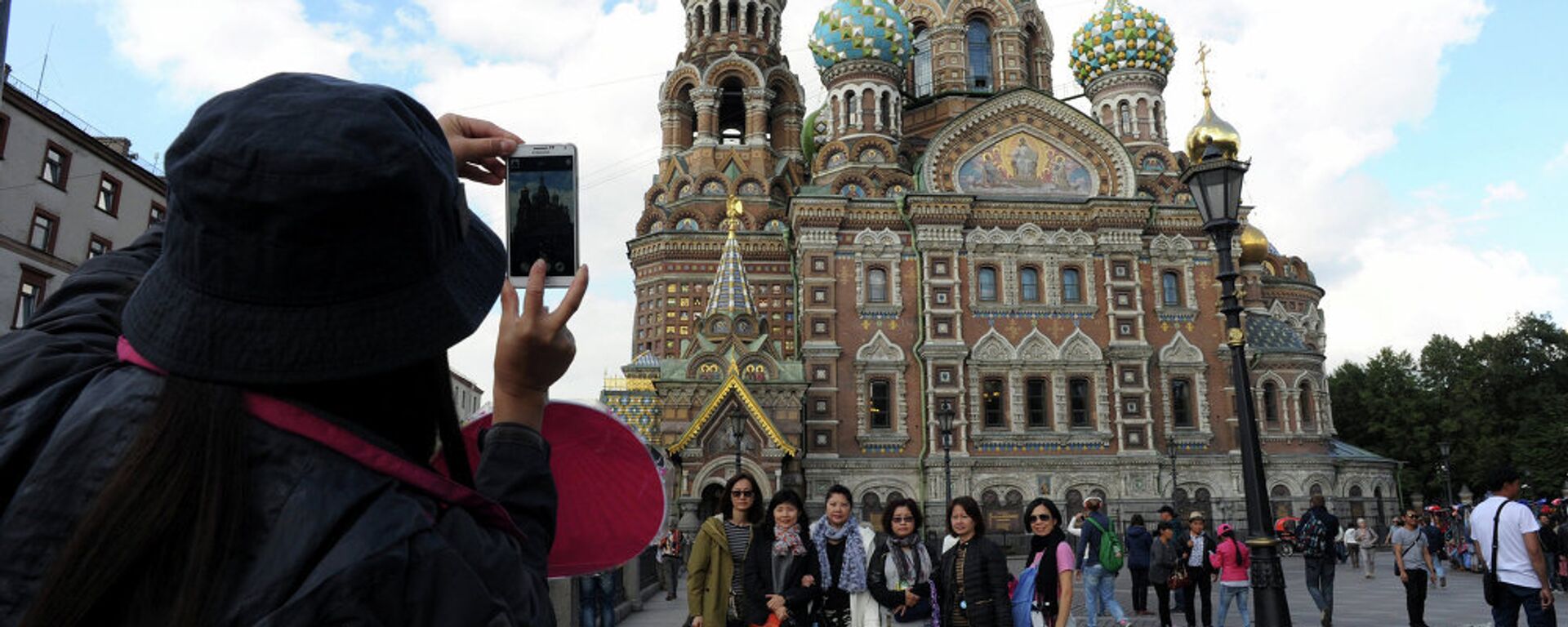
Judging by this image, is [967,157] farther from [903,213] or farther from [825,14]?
[825,14]

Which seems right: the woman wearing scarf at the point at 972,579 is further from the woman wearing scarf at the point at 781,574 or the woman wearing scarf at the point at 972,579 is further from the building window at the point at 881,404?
the building window at the point at 881,404

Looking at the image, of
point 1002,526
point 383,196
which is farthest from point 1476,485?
point 383,196

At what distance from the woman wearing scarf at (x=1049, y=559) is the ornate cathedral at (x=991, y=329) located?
17516 mm

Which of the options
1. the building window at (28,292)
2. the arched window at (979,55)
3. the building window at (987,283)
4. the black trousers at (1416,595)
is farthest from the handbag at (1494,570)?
the arched window at (979,55)

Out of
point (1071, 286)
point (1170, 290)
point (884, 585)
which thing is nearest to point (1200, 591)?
point (884, 585)

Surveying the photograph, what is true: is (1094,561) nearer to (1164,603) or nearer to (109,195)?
(1164,603)

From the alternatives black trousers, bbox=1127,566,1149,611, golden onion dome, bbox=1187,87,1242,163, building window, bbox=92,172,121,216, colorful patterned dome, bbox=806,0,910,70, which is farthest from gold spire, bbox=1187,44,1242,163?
building window, bbox=92,172,121,216

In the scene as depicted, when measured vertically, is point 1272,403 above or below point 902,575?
above

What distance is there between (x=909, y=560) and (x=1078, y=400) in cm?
2284

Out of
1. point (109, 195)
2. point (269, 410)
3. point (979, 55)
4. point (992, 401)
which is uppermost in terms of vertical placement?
point (979, 55)

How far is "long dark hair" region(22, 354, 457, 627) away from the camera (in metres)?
0.95

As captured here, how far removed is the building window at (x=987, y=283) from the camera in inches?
1129

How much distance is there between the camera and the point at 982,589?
6629mm

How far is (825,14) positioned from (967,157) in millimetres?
6822
